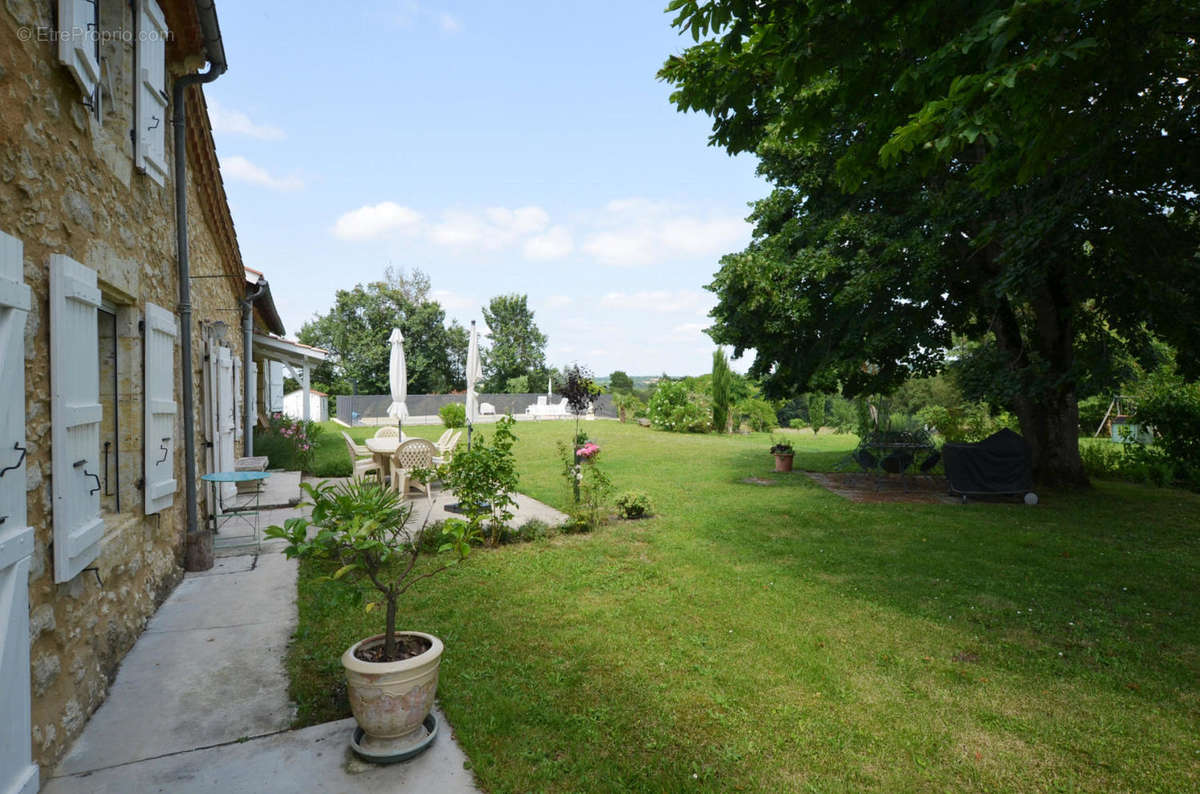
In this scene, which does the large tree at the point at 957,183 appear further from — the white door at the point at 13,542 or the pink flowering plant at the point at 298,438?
the pink flowering plant at the point at 298,438

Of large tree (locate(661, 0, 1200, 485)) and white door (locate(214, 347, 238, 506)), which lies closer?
large tree (locate(661, 0, 1200, 485))

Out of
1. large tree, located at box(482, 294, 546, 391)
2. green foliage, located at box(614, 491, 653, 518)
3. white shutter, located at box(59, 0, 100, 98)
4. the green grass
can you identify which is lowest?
the green grass

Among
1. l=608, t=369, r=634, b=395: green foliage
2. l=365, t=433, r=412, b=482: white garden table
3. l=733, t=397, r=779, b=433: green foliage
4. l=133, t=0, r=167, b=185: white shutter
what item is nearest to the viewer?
l=133, t=0, r=167, b=185: white shutter

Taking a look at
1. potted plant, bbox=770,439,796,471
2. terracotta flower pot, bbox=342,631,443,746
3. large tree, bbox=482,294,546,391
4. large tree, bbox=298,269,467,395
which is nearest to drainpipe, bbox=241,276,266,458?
terracotta flower pot, bbox=342,631,443,746

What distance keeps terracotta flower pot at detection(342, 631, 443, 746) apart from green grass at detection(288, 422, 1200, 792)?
0.33 meters

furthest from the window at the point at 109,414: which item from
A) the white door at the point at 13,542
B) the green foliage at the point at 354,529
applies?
the green foliage at the point at 354,529

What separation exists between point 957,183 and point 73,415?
370 inches

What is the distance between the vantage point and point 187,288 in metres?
5.24

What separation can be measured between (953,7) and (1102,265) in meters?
6.69

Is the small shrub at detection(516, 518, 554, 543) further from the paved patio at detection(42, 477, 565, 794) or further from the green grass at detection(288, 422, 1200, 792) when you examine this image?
the paved patio at detection(42, 477, 565, 794)

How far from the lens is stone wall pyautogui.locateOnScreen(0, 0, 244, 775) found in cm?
235

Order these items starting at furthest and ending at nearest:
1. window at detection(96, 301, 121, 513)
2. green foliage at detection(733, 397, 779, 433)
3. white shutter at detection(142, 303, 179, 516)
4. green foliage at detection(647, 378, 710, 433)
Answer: green foliage at detection(733, 397, 779, 433), green foliage at detection(647, 378, 710, 433), white shutter at detection(142, 303, 179, 516), window at detection(96, 301, 121, 513)

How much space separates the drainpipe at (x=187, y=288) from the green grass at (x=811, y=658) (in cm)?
95

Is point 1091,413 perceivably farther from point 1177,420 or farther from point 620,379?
point 620,379
